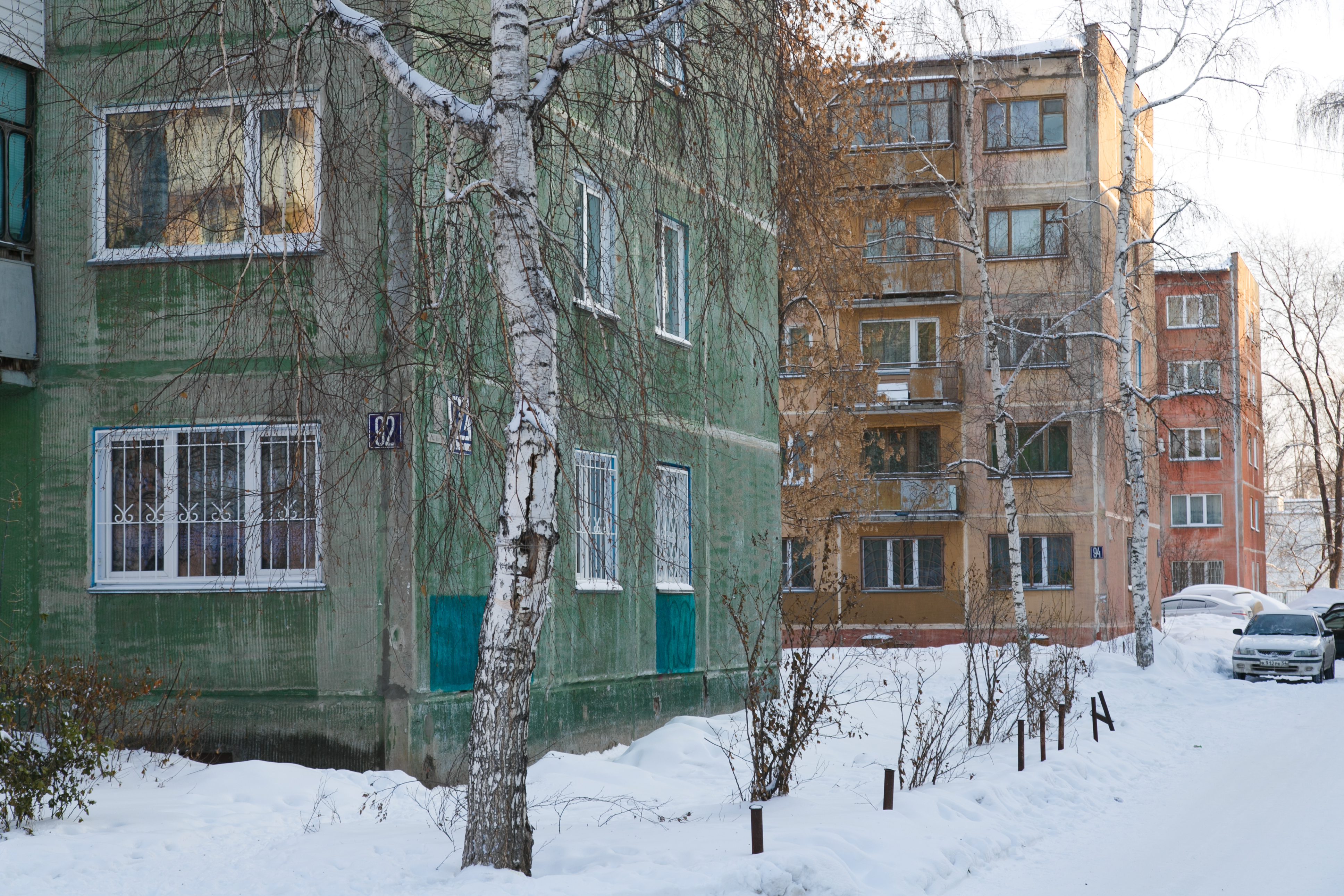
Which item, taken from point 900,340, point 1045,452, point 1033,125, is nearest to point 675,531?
point 1045,452

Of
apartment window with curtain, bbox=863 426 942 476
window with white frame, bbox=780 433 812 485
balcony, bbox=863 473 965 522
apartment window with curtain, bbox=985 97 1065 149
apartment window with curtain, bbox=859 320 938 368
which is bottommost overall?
balcony, bbox=863 473 965 522

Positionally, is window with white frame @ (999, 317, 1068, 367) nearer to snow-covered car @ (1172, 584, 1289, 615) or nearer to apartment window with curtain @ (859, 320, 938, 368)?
apartment window with curtain @ (859, 320, 938, 368)

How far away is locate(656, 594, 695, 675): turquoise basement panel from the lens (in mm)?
16281

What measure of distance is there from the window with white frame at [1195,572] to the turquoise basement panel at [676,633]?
42.8 m

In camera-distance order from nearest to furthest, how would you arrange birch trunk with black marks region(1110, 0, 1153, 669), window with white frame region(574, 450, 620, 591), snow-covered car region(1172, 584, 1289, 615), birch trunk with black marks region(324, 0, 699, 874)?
1. birch trunk with black marks region(324, 0, 699, 874)
2. window with white frame region(574, 450, 620, 591)
3. birch trunk with black marks region(1110, 0, 1153, 669)
4. snow-covered car region(1172, 584, 1289, 615)

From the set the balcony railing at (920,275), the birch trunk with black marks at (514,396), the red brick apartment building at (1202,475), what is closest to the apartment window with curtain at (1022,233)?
the balcony railing at (920,275)

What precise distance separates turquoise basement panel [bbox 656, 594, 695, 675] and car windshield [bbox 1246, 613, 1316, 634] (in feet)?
52.8

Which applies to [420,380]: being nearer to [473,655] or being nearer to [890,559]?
[473,655]

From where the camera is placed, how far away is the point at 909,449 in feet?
128

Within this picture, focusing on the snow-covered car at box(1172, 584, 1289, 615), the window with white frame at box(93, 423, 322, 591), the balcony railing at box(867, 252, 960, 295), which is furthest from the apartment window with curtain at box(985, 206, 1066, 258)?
the window with white frame at box(93, 423, 322, 591)

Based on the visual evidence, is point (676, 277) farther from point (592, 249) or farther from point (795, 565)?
point (795, 565)

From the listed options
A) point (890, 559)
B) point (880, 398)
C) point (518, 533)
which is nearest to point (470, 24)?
point (518, 533)

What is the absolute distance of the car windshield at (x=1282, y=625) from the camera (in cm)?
2833

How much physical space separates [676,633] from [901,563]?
74.3 ft
